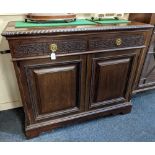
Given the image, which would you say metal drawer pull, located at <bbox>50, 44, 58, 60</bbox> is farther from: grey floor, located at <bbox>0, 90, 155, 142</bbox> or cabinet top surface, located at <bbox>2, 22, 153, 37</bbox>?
grey floor, located at <bbox>0, 90, 155, 142</bbox>

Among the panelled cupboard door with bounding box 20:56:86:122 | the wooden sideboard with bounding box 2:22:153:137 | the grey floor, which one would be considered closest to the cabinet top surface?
the wooden sideboard with bounding box 2:22:153:137

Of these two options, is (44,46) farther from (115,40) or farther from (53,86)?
(115,40)

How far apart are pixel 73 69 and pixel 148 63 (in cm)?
80

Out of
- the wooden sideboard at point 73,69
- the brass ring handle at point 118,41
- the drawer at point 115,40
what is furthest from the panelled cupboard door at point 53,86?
the brass ring handle at point 118,41

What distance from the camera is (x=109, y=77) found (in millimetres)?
1220

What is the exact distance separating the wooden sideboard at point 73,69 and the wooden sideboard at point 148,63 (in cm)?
20

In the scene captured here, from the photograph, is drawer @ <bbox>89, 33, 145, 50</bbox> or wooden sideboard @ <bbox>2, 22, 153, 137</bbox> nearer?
wooden sideboard @ <bbox>2, 22, 153, 137</bbox>

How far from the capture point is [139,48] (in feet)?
3.94

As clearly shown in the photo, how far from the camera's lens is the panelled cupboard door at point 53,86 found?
1.00 meters

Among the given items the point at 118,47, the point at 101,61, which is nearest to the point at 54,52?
the point at 101,61

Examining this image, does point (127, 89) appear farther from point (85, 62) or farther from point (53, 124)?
point (53, 124)

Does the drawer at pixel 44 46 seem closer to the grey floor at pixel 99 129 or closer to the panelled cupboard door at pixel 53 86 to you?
the panelled cupboard door at pixel 53 86

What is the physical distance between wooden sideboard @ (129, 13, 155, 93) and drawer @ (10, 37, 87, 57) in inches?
25.0

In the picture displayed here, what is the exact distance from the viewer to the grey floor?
1.24 metres
